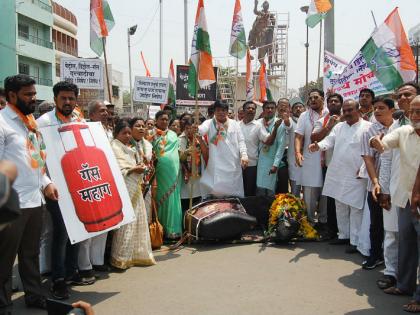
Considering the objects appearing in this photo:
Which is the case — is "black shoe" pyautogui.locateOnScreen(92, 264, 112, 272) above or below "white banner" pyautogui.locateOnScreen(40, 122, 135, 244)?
below

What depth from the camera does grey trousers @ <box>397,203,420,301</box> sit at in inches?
150

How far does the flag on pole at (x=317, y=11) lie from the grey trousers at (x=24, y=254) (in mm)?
6534

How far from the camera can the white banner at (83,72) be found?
24.9 ft

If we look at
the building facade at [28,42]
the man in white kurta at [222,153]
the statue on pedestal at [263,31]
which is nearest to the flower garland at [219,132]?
the man in white kurta at [222,153]

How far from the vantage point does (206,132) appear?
651cm

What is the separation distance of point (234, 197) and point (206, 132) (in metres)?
1.02

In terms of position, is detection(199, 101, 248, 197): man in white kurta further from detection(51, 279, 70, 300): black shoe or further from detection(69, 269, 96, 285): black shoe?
detection(51, 279, 70, 300): black shoe

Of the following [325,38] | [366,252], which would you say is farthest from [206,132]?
[325,38]

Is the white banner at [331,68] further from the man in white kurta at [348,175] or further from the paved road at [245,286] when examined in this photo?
the paved road at [245,286]

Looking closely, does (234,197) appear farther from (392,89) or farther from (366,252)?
(392,89)

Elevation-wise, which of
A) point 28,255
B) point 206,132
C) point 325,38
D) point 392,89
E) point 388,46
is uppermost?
point 325,38

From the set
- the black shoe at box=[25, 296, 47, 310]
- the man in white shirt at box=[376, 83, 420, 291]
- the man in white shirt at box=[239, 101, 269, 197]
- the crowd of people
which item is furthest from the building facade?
the man in white shirt at box=[376, 83, 420, 291]

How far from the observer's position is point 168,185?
19.5 feet

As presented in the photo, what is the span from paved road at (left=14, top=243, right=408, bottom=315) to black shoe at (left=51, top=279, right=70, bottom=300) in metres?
0.10
